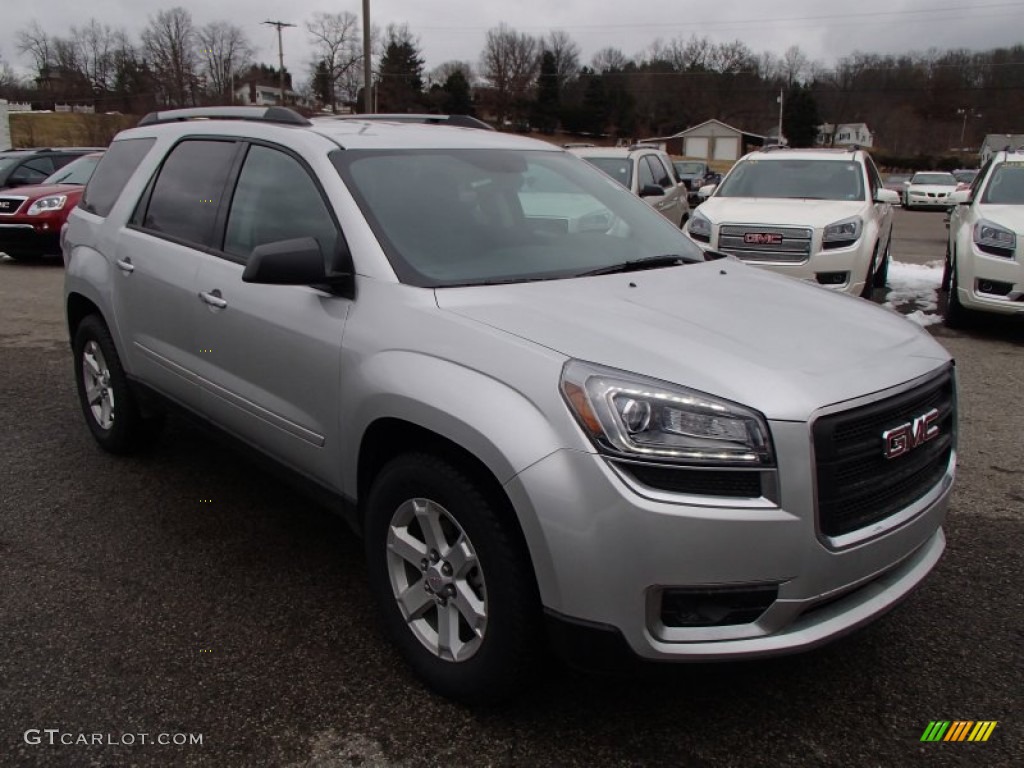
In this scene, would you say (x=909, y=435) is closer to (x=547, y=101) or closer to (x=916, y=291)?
(x=916, y=291)

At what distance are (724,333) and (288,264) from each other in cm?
137

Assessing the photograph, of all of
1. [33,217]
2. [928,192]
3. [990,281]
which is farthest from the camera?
[928,192]

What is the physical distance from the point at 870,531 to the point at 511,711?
116cm

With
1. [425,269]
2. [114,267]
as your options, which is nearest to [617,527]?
[425,269]

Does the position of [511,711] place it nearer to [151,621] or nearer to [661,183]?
[151,621]

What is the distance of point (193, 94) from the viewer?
6369 cm

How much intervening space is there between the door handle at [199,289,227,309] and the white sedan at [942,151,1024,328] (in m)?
7.04

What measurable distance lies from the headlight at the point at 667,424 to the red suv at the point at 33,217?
12.5 metres

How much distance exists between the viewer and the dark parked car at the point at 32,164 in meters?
14.3

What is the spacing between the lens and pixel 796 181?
9.20m

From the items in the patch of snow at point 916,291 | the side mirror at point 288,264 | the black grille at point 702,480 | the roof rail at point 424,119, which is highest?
the roof rail at point 424,119

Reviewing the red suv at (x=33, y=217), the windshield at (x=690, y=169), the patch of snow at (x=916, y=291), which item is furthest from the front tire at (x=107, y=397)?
the windshield at (x=690, y=169)

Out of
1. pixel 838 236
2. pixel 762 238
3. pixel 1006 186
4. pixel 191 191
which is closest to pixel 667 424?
pixel 191 191

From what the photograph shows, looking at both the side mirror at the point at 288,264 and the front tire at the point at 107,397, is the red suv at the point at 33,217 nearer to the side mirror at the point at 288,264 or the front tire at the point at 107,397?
the front tire at the point at 107,397
